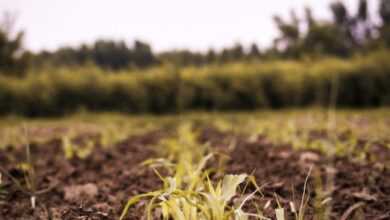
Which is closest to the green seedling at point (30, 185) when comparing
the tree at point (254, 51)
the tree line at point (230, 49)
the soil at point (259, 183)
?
the soil at point (259, 183)

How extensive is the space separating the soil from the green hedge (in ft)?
26.2

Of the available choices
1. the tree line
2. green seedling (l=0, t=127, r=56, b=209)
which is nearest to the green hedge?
the tree line

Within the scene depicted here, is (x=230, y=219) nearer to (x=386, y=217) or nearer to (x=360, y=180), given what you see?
(x=386, y=217)

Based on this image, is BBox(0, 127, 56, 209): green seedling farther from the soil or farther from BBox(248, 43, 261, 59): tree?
BBox(248, 43, 261, 59): tree

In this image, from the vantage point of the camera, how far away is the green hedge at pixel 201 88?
10.1 meters

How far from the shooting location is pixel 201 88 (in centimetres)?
1118

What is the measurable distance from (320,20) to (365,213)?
19283mm

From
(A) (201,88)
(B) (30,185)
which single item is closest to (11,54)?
(A) (201,88)

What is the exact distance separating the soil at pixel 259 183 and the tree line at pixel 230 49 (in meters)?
7.59

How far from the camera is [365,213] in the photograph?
1161 mm

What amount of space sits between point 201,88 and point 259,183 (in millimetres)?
9717

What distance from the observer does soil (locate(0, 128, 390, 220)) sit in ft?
3.81

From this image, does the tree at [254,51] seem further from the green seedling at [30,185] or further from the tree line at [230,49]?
the green seedling at [30,185]

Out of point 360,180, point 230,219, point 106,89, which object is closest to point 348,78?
point 106,89
